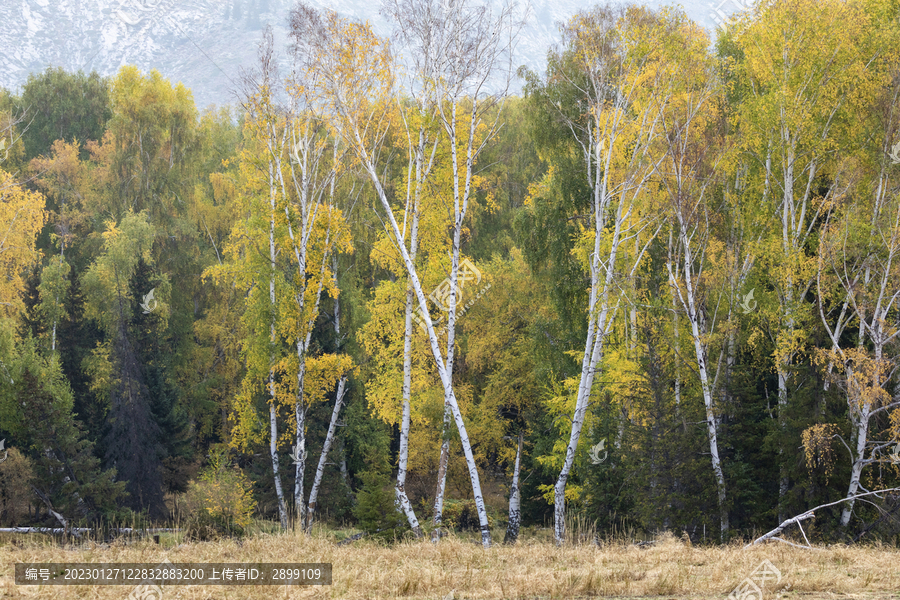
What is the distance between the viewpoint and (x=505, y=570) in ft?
22.8

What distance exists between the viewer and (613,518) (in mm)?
14172

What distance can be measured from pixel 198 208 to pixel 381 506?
2033cm

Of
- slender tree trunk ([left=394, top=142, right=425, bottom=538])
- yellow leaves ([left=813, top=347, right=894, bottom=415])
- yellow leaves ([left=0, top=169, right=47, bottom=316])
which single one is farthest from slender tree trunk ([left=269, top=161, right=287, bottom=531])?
yellow leaves ([left=813, top=347, right=894, bottom=415])

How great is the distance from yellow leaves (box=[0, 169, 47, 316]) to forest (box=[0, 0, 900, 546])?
13cm

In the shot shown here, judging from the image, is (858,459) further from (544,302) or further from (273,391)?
(273,391)

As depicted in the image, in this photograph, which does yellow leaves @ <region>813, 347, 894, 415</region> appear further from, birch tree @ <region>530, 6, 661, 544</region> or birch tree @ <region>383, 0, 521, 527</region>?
birch tree @ <region>383, 0, 521, 527</region>

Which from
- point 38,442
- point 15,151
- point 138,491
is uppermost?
point 15,151

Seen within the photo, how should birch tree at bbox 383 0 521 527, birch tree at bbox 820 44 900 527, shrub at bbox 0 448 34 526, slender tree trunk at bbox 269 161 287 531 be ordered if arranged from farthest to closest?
slender tree trunk at bbox 269 161 287 531
shrub at bbox 0 448 34 526
birch tree at bbox 383 0 521 527
birch tree at bbox 820 44 900 527

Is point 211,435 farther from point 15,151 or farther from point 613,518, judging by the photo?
point 613,518

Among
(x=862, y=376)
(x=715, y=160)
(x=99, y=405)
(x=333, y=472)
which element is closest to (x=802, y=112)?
(x=715, y=160)

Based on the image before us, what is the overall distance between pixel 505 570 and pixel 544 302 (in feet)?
50.2

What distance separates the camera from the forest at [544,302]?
13344mm

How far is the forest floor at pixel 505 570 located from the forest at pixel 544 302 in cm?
176

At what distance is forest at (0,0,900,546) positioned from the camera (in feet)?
43.8
